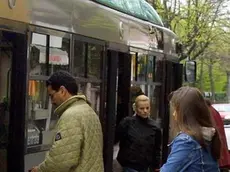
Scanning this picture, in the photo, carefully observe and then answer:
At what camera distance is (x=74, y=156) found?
11.9ft

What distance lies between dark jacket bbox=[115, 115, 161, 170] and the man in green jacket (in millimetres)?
1989

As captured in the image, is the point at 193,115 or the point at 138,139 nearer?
the point at 193,115

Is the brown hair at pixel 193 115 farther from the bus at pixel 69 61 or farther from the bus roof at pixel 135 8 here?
the bus roof at pixel 135 8

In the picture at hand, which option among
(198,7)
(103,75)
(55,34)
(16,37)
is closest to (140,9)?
(103,75)

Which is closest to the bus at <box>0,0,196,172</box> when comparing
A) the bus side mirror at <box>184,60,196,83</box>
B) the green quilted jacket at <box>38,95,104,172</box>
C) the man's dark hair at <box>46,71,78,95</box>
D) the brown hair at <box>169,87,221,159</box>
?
the man's dark hair at <box>46,71,78,95</box>

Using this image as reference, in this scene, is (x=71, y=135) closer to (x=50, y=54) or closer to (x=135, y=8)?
(x=50, y=54)

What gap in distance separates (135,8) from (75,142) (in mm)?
3471

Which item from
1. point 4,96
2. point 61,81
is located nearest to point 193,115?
point 61,81

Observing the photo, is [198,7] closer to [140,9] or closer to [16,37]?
[140,9]

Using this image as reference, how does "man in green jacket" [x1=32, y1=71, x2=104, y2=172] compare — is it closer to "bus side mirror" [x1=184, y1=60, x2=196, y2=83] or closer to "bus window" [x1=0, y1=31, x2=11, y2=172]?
"bus window" [x1=0, y1=31, x2=11, y2=172]

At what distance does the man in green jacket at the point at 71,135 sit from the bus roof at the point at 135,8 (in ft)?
A: 5.87

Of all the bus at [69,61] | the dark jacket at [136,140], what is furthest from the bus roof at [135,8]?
the dark jacket at [136,140]

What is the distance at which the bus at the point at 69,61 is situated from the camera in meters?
3.88

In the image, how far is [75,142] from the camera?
3.61 metres
